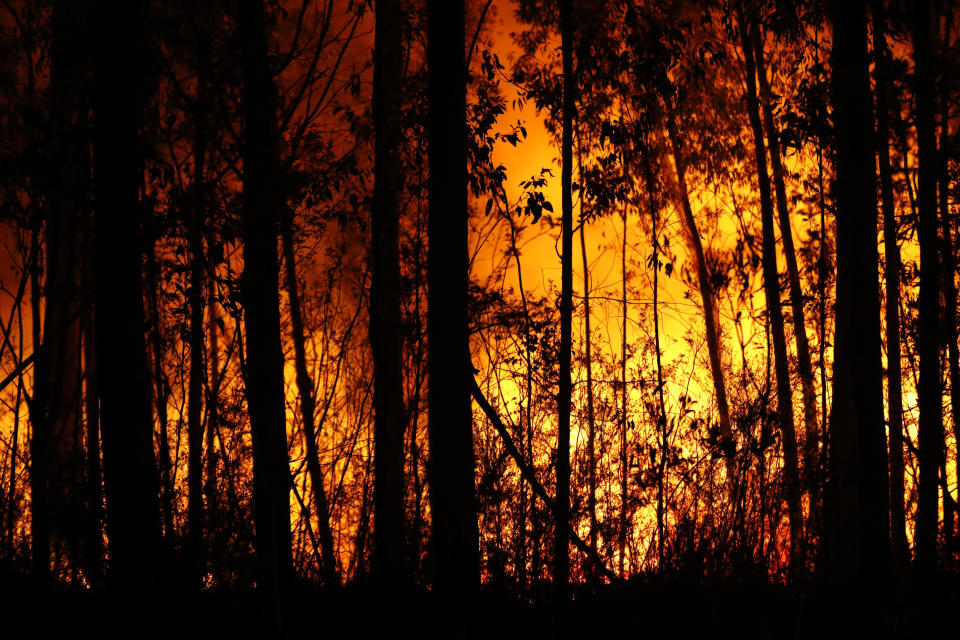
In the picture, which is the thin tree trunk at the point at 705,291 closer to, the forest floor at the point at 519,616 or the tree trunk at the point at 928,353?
the tree trunk at the point at 928,353

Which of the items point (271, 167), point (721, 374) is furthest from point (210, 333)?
point (721, 374)

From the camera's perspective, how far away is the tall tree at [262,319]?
12.0 ft

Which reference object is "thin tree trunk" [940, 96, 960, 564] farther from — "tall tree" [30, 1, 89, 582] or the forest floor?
"tall tree" [30, 1, 89, 582]

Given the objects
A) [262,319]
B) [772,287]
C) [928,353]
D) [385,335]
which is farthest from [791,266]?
[262,319]

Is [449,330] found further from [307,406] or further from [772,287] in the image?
[772,287]

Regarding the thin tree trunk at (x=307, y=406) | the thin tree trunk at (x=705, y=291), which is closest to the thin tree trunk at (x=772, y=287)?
the thin tree trunk at (x=705, y=291)

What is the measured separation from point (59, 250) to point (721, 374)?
5272 millimetres

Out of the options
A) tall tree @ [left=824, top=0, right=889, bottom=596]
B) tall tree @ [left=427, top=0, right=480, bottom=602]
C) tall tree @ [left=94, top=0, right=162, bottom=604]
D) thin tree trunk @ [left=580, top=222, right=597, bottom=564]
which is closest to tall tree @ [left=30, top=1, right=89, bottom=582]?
tall tree @ [left=94, top=0, right=162, bottom=604]

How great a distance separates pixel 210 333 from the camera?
707 centimetres

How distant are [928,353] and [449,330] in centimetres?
276

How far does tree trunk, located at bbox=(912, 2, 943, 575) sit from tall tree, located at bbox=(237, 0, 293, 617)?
11.0 ft

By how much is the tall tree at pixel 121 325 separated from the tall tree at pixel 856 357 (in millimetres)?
3035

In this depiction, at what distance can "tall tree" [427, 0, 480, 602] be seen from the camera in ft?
11.0

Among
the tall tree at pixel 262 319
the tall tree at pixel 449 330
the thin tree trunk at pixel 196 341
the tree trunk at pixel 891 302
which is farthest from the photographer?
the tree trunk at pixel 891 302
